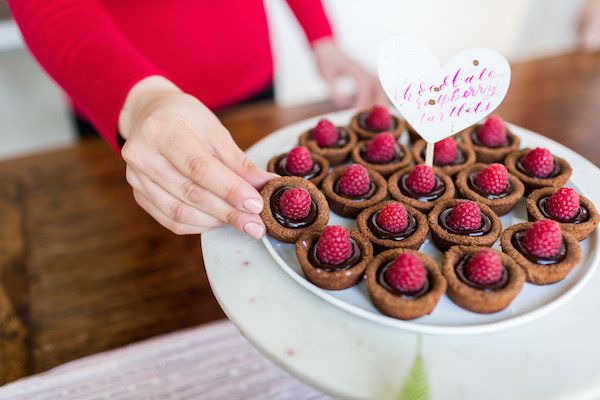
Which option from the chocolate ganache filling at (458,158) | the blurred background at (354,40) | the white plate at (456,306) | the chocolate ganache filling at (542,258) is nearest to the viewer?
the white plate at (456,306)

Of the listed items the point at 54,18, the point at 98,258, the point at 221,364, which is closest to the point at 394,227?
the point at 221,364

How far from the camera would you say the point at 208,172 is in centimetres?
102

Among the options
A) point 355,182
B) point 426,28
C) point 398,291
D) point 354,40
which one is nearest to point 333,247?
point 398,291

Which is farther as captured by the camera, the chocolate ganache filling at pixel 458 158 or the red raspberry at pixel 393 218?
the chocolate ganache filling at pixel 458 158

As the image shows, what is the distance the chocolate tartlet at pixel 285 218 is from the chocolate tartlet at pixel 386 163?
218 millimetres

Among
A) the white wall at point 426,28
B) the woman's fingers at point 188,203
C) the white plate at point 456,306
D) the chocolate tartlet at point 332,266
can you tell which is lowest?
the white wall at point 426,28

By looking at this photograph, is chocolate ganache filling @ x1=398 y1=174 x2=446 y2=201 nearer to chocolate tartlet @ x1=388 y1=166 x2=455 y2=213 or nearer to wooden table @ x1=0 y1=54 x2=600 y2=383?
chocolate tartlet @ x1=388 y1=166 x2=455 y2=213

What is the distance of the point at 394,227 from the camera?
3.56 feet

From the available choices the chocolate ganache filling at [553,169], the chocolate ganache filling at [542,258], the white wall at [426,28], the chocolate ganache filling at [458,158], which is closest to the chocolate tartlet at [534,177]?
the chocolate ganache filling at [553,169]

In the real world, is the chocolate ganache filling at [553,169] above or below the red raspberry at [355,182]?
below

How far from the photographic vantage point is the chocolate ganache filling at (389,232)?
1.09 meters

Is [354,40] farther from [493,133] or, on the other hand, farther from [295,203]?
[295,203]

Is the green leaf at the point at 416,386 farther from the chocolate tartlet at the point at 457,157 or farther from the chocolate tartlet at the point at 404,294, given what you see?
the chocolate tartlet at the point at 457,157

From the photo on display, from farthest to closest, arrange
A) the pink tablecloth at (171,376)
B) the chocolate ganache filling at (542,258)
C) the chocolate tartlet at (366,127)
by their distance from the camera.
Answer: the chocolate tartlet at (366,127)
the pink tablecloth at (171,376)
the chocolate ganache filling at (542,258)
